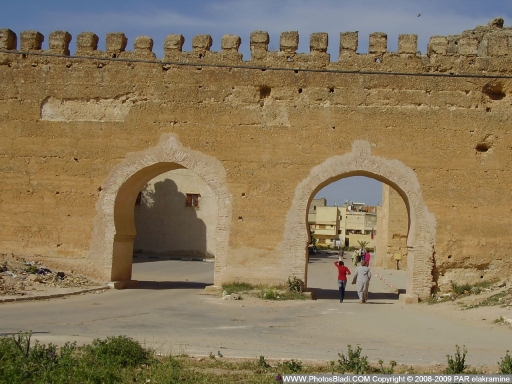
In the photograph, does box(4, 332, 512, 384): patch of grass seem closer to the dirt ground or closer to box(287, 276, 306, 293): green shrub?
the dirt ground

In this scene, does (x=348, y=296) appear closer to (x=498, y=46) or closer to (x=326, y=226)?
(x=498, y=46)

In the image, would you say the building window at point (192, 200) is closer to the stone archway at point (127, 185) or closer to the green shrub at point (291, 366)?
the stone archway at point (127, 185)

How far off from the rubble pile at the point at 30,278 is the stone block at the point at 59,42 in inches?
174

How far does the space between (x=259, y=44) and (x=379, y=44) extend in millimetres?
2397

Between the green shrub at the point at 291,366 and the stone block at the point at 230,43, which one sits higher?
the stone block at the point at 230,43

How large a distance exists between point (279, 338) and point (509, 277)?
20.4 ft

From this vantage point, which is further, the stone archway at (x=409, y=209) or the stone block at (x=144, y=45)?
the stone block at (x=144, y=45)

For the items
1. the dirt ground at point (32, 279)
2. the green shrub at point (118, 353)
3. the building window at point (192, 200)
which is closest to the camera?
the green shrub at point (118, 353)

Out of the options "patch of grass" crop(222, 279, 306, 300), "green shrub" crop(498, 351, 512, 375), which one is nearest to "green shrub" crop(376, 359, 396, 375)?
"green shrub" crop(498, 351, 512, 375)

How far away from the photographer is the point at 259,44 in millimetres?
12211

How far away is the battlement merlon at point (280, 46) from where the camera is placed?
1198cm

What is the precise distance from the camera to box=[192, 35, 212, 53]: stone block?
12.3 metres

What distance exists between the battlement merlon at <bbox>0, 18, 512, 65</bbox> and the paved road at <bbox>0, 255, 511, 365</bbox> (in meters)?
4.85

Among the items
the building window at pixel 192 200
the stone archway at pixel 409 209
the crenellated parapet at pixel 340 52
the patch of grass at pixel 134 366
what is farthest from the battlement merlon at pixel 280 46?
the building window at pixel 192 200
